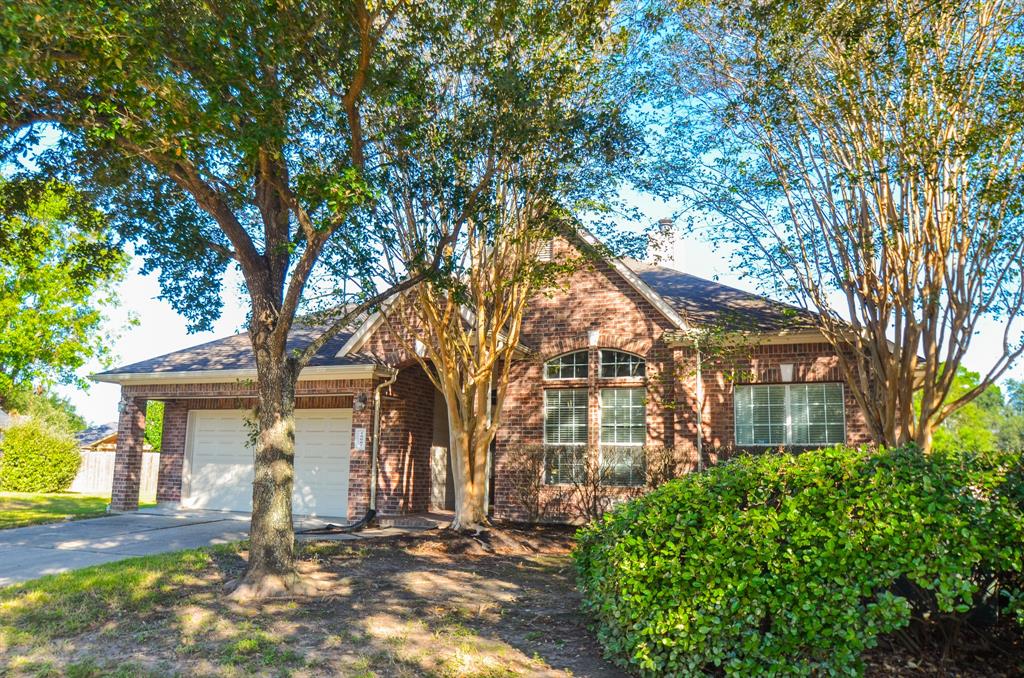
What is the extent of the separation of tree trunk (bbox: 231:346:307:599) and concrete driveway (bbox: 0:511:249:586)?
289cm

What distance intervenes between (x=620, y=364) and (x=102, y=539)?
921cm

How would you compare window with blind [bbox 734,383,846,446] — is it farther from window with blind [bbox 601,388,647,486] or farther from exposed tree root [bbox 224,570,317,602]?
exposed tree root [bbox 224,570,317,602]

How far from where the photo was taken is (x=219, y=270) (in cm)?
1061

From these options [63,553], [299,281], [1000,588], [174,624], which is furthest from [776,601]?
[63,553]

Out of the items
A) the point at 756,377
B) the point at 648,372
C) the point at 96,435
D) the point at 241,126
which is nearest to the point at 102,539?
the point at 241,126

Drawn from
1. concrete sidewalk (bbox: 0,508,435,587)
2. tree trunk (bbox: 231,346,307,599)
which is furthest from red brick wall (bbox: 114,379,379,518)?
tree trunk (bbox: 231,346,307,599)

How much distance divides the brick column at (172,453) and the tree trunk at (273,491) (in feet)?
32.1

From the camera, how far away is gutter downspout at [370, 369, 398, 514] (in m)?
14.1

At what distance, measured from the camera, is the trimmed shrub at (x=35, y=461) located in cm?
2441

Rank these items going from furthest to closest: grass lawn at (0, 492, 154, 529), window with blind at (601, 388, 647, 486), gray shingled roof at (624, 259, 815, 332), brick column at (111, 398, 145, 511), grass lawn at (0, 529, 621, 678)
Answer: brick column at (111, 398, 145, 511)
grass lawn at (0, 492, 154, 529)
window with blind at (601, 388, 647, 486)
gray shingled roof at (624, 259, 815, 332)
grass lawn at (0, 529, 621, 678)

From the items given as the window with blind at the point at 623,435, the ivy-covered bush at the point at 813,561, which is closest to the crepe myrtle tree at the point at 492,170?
the window with blind at the point at 623,435

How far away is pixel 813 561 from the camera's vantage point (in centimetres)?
466

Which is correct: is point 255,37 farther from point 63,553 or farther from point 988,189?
point 988,189

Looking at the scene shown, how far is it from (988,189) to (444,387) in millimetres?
8087
